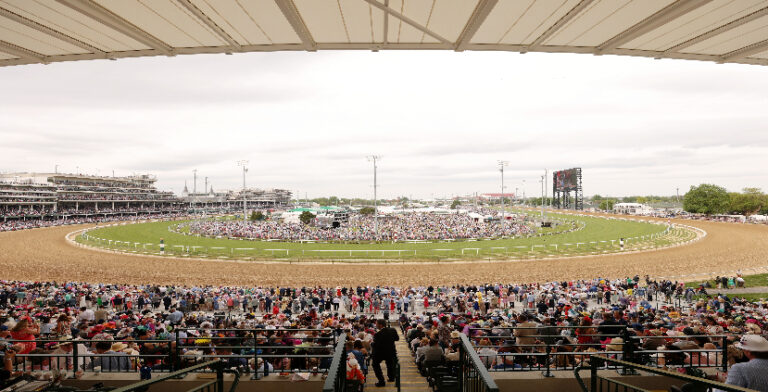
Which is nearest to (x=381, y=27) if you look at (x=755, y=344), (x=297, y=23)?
(x=297, y=23)

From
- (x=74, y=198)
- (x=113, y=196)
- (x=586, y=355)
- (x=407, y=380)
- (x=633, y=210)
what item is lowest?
(x=407, y=380)

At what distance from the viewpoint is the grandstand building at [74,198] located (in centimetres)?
7931

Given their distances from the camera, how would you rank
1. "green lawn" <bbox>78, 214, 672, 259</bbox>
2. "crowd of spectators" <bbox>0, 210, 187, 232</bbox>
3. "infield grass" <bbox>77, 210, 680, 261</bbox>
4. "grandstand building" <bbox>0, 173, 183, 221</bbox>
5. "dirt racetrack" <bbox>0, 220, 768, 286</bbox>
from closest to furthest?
"dirt racetrack" <bbox>0, 220, 768, 286</bbox> → "infield grass" <bbox>77, 210, 680, 261</bbox> → "green lawn" <bbox>78, 214, 672, 259</bbox> → "crowd of spectators" <bbox>0, 210, 187, 232</bbox> → "grandstand building" <bbox>0, 173, 183, 221</bbox>

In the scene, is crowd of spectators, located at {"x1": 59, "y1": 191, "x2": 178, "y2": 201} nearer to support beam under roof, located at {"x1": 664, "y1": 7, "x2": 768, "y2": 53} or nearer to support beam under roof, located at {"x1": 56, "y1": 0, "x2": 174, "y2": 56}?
support beam under roof, located at {"x1": 56, "y1": 0, "x2": 174, "y2": 56}

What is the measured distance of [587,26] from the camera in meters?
3.54

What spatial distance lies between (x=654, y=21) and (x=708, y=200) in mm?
97149

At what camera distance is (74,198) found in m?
89.4

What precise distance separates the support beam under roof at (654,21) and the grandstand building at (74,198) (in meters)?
97.6

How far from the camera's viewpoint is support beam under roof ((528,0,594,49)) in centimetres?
317

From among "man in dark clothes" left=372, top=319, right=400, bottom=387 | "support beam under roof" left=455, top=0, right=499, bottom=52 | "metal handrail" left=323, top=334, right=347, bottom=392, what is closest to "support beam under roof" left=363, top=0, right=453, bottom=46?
"support beam under roof" left=455, top=0, right=499, bottom=52

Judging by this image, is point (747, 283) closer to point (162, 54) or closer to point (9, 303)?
point (162, 54)

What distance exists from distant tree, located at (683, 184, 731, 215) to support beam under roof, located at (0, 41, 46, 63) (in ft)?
329

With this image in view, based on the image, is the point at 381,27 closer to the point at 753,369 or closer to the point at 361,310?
the point at 753,369

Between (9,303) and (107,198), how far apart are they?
315 feet
